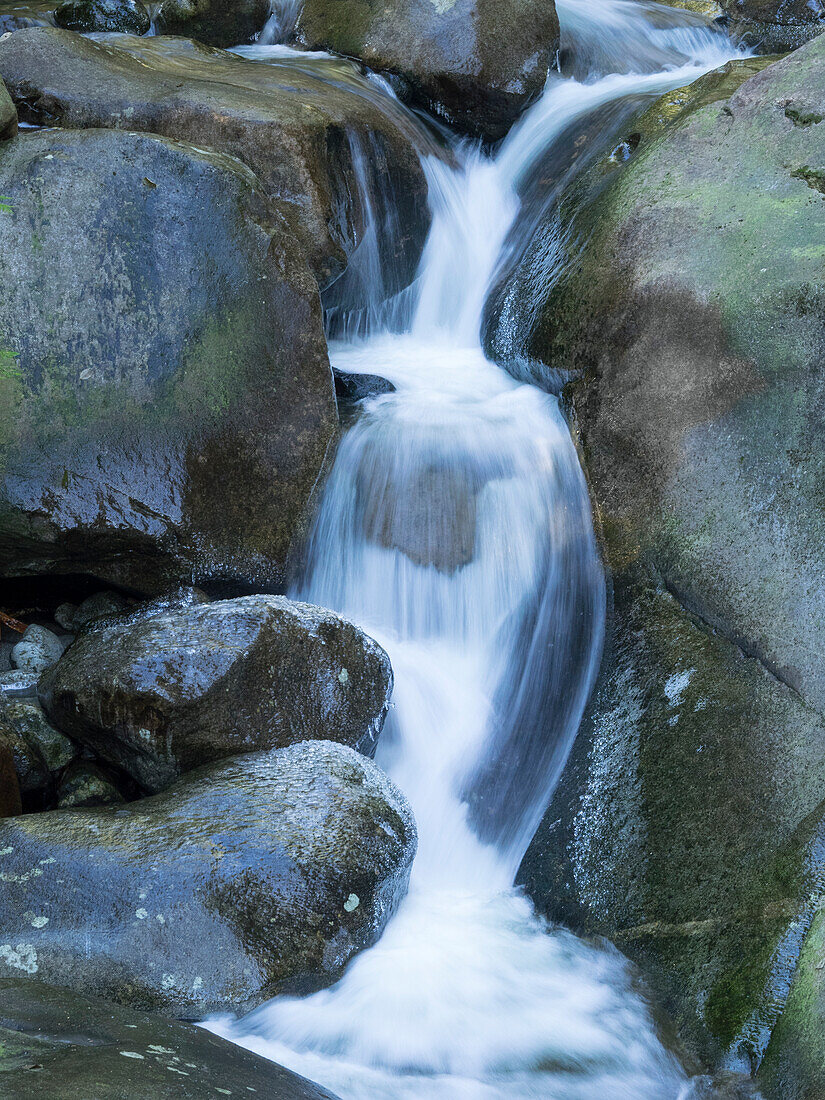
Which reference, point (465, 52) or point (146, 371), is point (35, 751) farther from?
point (465, 52)

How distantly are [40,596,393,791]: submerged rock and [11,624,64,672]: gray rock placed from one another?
0.45 meters

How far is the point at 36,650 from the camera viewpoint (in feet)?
16.9

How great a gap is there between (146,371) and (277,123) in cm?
211

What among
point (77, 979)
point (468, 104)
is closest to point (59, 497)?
point (77, 979)

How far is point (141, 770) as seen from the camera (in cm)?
436

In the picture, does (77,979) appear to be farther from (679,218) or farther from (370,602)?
(679,218)

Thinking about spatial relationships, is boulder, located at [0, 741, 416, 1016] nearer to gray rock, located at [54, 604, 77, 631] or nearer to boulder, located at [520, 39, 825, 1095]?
boulder, located at [520, 39, 825, 1095]

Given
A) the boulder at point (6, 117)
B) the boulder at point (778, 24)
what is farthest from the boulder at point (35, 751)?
the boulder at point (778, 24)

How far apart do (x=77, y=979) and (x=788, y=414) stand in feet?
12.5

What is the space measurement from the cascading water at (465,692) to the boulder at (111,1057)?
0.74m

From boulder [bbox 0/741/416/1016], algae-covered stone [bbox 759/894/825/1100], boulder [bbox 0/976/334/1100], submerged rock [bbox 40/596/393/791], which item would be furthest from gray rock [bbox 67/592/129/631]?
algae-covered stone [bbox 759/894/825/1100]

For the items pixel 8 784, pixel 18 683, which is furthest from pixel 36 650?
pixel 8 784

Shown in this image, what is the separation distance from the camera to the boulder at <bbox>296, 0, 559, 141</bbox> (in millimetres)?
7605

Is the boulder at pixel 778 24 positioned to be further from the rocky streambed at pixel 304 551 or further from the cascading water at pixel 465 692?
the cascading water at pixel 465 692
